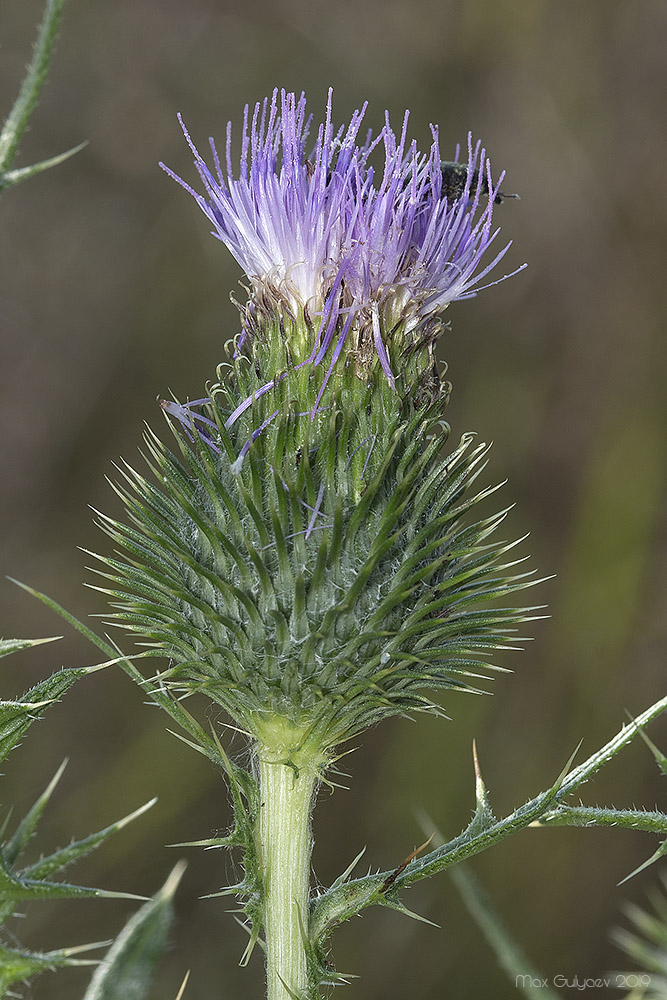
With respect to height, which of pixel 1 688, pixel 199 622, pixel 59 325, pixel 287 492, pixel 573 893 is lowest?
pixel 573 893

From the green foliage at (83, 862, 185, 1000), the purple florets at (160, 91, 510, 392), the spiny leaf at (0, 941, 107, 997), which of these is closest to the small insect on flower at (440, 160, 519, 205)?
the purple florets at (160, 91, 510, 392)

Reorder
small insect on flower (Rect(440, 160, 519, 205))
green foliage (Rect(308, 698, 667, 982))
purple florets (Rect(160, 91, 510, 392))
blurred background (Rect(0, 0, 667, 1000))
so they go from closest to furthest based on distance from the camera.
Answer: green foliage (Rect(308, 698, 667, 982)), purple florets (Rect(160, 91, 510, 392)), small insect on flower (Rect(440, 160, 519, 205)), blurred background (Rect(0, 0, 667, 1000))

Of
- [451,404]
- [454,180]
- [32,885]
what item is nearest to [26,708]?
[32,885]

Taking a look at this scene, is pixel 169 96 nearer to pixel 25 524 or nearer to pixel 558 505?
pixel 25 524

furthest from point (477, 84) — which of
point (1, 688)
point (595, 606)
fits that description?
point (1, 688)

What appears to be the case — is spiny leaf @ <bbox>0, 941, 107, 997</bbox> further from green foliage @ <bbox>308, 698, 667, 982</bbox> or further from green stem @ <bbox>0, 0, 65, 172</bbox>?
green stem @ <bbox>0, 0, 65, 172</bbox>

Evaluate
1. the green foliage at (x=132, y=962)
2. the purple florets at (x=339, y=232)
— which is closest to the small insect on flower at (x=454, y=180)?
the purple florets at (x=339, y=232)
